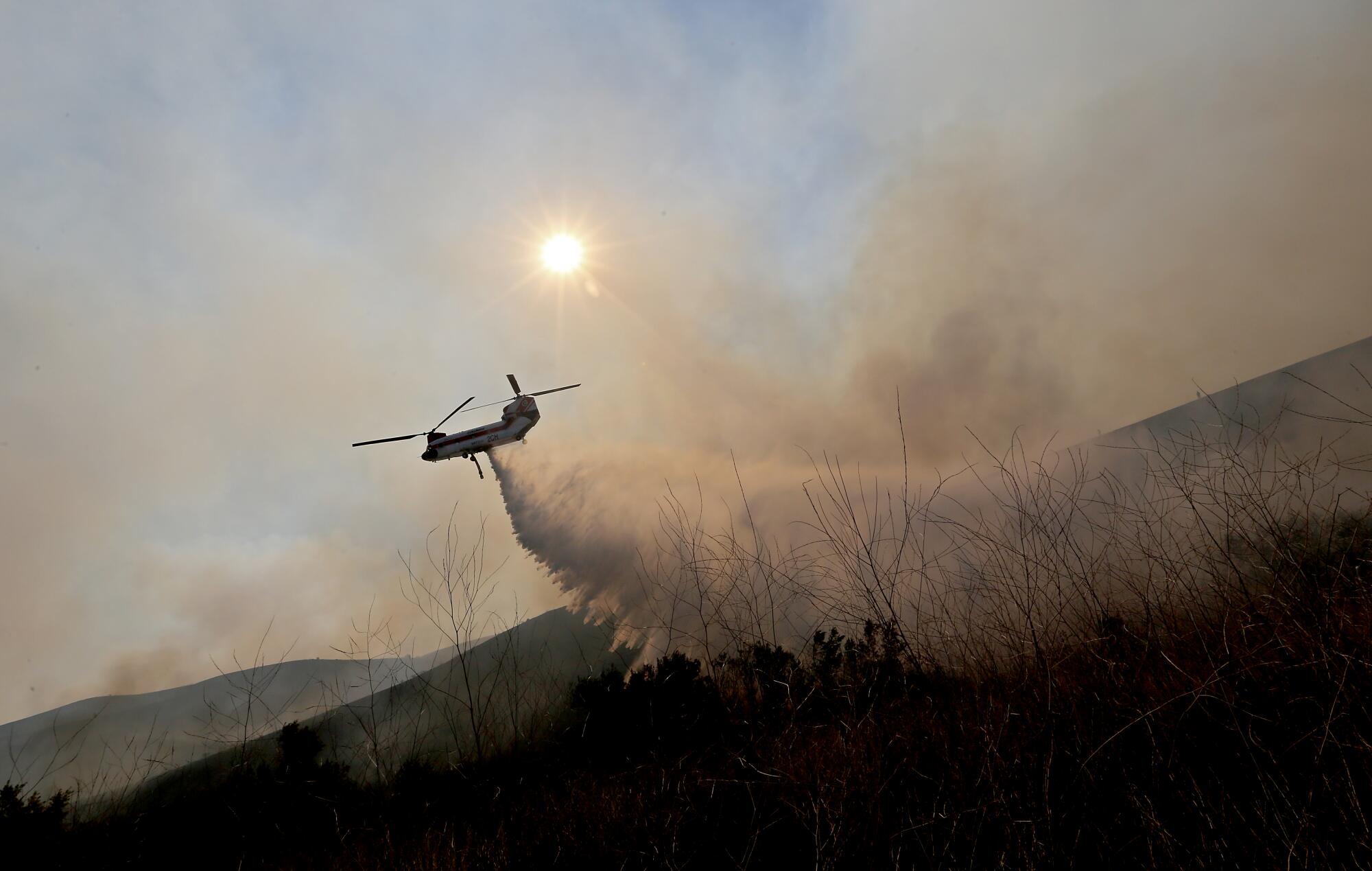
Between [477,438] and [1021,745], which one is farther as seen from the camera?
[477,438]

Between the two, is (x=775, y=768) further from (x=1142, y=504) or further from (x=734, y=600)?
(x=1142, y=504)

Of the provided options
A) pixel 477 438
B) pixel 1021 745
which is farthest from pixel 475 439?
pixel 1021 745

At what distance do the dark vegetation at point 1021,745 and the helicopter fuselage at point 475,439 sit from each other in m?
29.1

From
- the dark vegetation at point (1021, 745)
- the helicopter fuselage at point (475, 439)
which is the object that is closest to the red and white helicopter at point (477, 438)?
the helicopter fuselage at point (475, 439)

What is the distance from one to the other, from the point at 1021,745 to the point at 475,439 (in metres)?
35.0

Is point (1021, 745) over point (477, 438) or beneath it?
beneath

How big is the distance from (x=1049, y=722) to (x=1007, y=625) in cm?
138

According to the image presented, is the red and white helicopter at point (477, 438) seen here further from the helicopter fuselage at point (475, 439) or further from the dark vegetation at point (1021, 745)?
the dark vegetation at point (1021, 745)

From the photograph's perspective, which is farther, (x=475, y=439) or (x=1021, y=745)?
(x=475, y=439)

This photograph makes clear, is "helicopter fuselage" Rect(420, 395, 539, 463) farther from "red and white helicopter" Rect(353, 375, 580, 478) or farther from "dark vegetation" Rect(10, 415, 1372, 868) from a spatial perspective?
"dark vegetation" Rect(10, 415, 1372, 868)

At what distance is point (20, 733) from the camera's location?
19350 centimetres

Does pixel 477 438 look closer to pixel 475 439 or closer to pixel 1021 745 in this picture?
pixel 475 439

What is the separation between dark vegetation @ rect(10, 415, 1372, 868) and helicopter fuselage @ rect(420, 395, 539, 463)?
2909 cm

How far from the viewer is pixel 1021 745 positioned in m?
3.56
